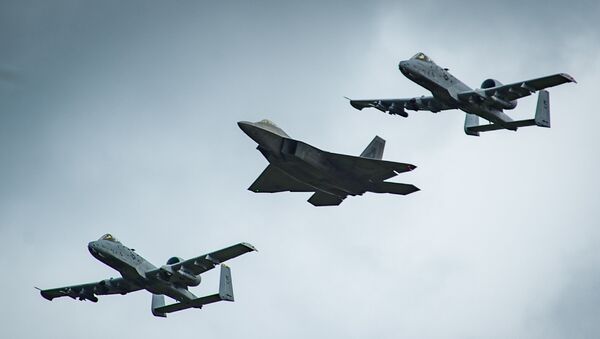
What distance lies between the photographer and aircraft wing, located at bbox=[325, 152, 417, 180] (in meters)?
63.4

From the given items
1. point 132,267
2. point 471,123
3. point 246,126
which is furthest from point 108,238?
point 471,123

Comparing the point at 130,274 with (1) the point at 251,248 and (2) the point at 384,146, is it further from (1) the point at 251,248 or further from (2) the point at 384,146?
(2) the point at 384,146

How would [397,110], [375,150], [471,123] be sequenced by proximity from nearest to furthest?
[375,150]
[471,123]
[397,110]

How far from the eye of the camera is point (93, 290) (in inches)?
3000

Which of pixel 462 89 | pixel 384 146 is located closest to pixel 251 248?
pixel 384 146

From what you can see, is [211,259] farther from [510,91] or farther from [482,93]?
[510,91]

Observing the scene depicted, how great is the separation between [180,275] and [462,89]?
2332 cm

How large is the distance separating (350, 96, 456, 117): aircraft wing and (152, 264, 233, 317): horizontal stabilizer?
1594cm

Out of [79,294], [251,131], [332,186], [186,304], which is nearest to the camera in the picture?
[251,131]

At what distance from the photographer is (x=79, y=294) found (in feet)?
252

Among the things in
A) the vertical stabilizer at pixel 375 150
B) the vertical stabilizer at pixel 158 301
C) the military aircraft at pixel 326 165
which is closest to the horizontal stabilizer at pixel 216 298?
the vertical stabilizer at pixel 158 301

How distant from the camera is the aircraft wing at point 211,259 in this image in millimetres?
66250

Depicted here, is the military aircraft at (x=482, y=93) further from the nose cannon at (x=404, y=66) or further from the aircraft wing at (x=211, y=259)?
the aircraft wing at (x=211, y=259)

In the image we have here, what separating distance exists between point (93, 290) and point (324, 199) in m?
19.9
